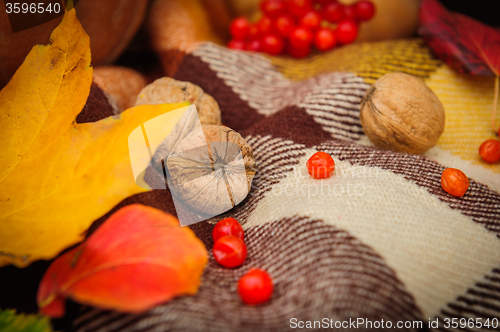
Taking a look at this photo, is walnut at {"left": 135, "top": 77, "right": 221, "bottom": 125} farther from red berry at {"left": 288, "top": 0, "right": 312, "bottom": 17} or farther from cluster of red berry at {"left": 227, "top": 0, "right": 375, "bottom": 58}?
red berry at {"left": 288, "top": 0, "right": 312, "bottom": 17}

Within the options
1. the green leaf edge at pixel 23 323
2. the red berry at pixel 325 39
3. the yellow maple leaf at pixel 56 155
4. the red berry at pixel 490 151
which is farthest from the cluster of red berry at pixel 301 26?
the green leaf edge at pixel 23 323

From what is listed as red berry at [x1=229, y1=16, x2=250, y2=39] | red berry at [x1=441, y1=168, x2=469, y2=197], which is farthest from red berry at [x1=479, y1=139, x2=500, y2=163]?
red berry at [x1=229, y1=16, x2=250, y2=39]

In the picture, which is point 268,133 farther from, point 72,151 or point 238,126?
point 72,151

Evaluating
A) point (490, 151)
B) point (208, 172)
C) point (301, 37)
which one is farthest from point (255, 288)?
point (301, 37)

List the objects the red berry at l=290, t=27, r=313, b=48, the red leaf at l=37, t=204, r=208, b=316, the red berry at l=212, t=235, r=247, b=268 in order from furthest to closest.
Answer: the red berry at l=290, t=27, r=313, b=48 → the red berry at l=212, t=235, r=247, b=268 → the red leaf at l=37, t=204, r=208, b=316

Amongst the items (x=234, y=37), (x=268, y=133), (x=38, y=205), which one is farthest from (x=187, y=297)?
(x=234, y=37)

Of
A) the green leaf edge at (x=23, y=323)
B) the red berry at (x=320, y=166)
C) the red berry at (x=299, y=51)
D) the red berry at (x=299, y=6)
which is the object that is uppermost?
the red berry at (x=299, y=6)

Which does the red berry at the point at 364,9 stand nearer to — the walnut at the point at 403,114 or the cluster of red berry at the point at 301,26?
the cluster of red berry at the point at 301,26

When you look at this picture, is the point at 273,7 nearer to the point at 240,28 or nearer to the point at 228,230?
the point at 240,28
